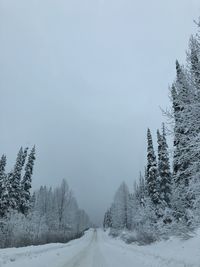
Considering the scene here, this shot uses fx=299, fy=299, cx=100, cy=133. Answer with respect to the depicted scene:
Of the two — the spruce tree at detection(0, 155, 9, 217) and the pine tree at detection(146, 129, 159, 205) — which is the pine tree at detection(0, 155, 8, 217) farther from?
the pine tree at detection(146, 129, 159, 205)

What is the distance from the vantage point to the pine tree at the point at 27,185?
164ft

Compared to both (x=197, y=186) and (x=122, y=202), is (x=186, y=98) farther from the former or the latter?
(x=122, y=202)

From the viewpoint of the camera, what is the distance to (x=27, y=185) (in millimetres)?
51938

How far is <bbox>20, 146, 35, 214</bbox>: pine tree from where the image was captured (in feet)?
164

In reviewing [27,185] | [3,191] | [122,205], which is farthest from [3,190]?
[122,205]

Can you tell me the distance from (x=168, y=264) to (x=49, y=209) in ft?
279

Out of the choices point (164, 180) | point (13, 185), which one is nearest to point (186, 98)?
point (164, 180)

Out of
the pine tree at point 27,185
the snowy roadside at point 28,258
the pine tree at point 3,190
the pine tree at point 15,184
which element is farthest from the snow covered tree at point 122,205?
the snowy roadside at point 28,258

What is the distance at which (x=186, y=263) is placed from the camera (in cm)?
1312

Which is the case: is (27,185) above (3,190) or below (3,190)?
above

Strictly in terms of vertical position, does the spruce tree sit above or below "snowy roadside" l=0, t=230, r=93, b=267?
above

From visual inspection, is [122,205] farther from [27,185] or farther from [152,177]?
[152,177]

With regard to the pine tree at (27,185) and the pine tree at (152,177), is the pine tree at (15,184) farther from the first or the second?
the pine tree at (152,177)

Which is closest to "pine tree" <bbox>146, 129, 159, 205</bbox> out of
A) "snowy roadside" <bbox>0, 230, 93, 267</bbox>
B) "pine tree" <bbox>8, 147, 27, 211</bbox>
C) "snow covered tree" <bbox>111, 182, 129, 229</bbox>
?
"pine tree" <bbox>8, 147, 27, 211</bbox>
